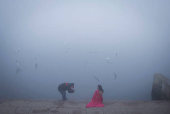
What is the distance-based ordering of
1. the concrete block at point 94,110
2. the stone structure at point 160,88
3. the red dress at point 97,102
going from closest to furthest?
the concrete block at point 94,110 < the red dress at point 97,102 < the stone structure at point 160,88

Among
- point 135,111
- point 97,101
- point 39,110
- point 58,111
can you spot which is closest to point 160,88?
point 135,111

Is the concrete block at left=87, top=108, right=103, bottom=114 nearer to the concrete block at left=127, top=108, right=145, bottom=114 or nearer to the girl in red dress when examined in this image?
the girl in red dress

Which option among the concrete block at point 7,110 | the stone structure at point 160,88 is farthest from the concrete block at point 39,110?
the stone structure at point 160,88

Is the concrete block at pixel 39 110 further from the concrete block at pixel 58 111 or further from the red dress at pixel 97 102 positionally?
the red dress at pixel 97 102

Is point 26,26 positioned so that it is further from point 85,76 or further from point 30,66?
point 85,76

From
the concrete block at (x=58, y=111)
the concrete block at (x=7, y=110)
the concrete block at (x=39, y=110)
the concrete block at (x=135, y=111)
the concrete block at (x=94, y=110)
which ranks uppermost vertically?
the concrete block at (x=7, y=110)

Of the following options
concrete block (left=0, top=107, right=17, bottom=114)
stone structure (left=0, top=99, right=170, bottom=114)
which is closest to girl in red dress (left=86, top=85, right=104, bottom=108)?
stone structure (left=0, top=99, right=170, bottom=114)

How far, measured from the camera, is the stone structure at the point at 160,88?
16.5 ft

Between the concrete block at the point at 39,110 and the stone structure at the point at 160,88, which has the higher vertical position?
the stone structure at the point at 160,88

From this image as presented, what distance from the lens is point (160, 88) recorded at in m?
5.59

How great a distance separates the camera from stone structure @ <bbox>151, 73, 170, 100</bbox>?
503 centimetres

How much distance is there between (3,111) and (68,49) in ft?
10.8

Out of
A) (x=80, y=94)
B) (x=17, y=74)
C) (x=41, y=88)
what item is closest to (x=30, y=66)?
(x=17, y=74)

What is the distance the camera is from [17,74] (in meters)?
6.46
